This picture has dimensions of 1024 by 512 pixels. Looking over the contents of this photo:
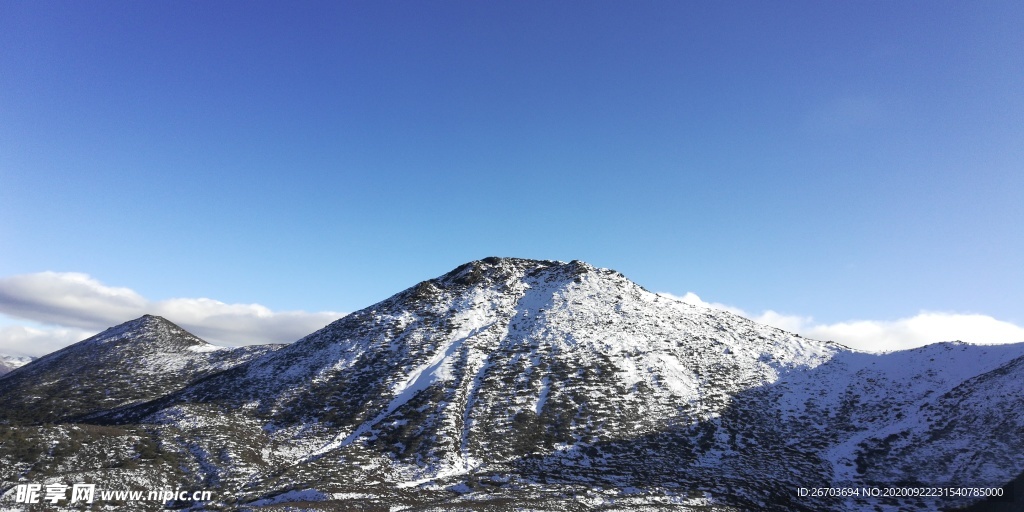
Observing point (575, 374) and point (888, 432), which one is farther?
point (575, 374)

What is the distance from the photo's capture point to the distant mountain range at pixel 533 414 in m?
27.0

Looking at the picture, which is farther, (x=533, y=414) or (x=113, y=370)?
(x=113, y=370)

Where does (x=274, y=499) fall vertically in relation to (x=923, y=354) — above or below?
below

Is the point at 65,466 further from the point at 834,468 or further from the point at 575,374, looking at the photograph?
the point at 834,468

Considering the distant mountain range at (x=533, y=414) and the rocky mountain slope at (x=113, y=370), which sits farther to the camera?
the rocky mountain slope at (x=113, y=370)

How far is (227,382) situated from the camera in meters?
49.2

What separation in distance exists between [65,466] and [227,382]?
23.8m

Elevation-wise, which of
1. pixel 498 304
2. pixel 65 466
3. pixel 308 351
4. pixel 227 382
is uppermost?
pixel 498 304

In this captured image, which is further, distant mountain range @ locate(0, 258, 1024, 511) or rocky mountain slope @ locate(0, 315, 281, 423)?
rocky mountain slope @ locate(0, 315, 281, 423)

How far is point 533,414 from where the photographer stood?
39.5 meters

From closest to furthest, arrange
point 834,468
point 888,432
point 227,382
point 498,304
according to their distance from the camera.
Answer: point 834,468, point 888,432, point 227,382, point 498,304

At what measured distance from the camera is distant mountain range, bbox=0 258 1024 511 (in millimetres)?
27031

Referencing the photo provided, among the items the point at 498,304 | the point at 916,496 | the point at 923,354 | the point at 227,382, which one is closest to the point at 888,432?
the point at 916,496

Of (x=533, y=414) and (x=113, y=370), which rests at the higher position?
(x=113, y=370)
